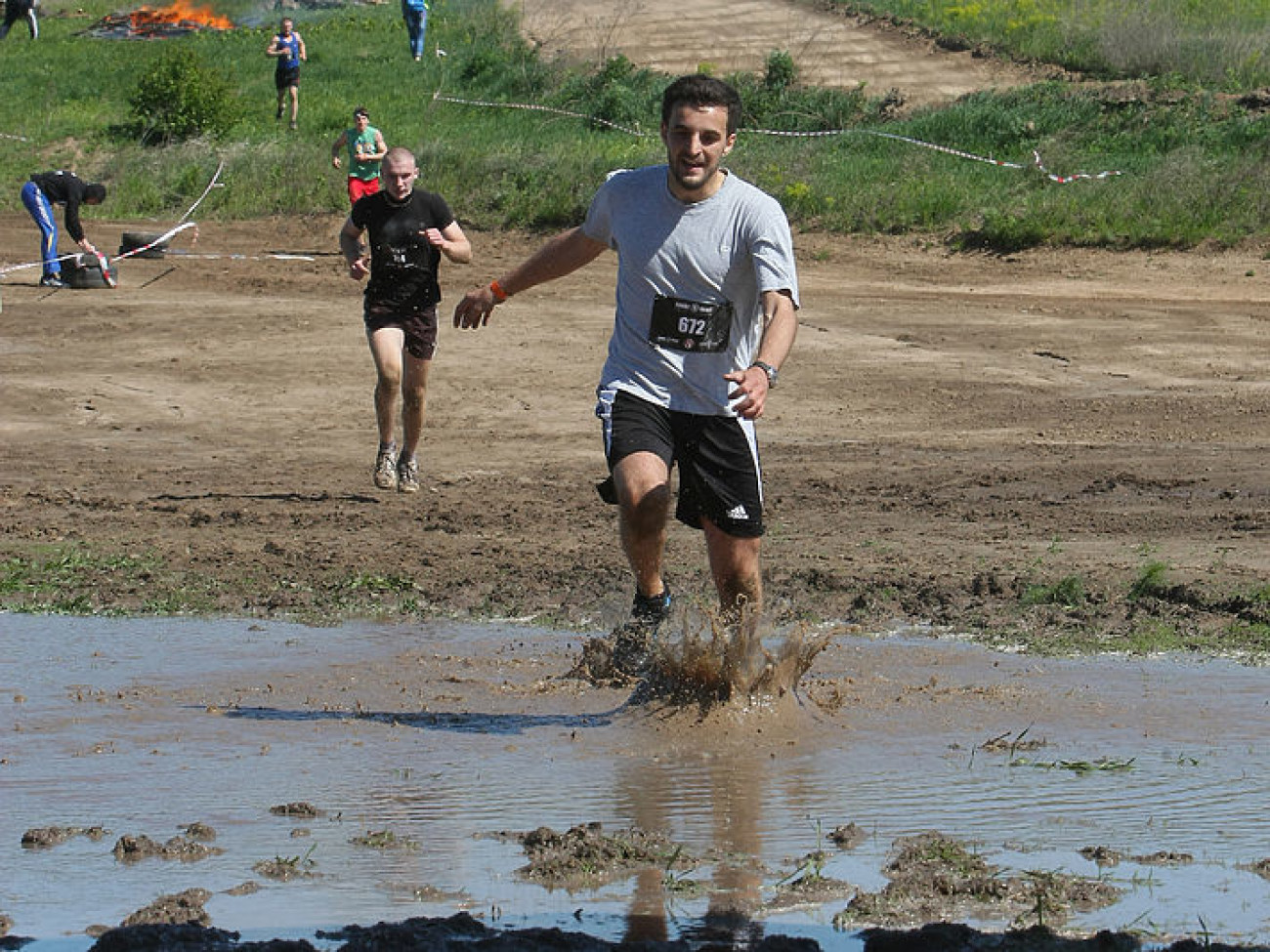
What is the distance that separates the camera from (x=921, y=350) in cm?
1560

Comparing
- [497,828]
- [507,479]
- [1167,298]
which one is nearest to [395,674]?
[497,828]

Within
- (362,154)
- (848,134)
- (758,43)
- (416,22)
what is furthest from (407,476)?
(416,22)

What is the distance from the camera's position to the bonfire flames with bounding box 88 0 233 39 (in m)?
38.6

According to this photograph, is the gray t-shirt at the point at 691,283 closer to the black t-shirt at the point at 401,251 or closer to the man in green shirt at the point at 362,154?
the black t-shirt at the point at 401,251

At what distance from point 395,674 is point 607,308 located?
395 inches

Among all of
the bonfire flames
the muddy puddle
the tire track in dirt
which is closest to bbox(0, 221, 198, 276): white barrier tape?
the muddy puddle

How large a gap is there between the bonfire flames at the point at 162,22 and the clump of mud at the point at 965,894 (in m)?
36.1

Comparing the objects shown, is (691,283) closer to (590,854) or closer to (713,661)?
(713,661)

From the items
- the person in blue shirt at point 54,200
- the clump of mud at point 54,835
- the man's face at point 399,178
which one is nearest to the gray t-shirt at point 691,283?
the clump of mud at point 54,835

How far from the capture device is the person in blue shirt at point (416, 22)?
32.4 m

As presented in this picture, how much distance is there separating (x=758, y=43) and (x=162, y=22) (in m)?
13.9

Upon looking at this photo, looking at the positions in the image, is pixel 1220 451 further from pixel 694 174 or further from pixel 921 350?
pixel 694 174

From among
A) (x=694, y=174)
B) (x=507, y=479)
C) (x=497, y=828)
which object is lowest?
(x=507, y=479)

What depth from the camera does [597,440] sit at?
13094 millimetres
